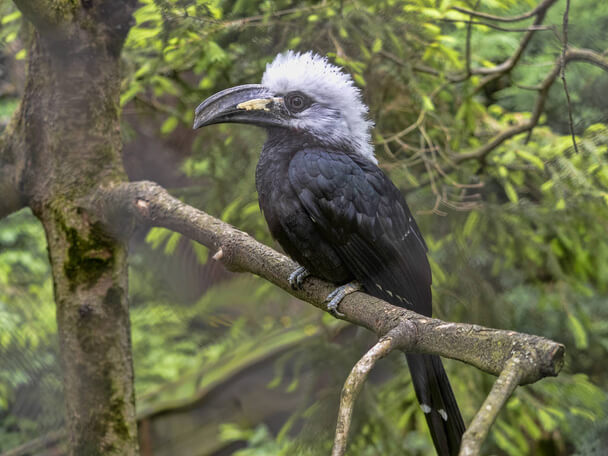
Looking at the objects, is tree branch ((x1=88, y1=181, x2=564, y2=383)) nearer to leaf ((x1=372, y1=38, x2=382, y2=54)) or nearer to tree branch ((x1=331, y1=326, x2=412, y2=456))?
tree branch ((x1=331, y1=326, x2=412, y2=456))

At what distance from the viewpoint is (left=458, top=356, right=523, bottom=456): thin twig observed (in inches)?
34.8

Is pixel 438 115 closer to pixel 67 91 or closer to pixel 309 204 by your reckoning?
pixel 309 204

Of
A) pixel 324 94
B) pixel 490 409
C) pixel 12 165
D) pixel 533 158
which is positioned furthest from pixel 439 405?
pixel 12 165

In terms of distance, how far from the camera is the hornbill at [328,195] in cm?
183

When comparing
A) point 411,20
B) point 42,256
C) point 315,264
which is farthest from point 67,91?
point 42,256

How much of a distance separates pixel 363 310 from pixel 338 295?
8.9 inches

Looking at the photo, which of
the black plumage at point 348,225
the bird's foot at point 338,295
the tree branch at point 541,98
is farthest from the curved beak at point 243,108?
the tree branch at point 541,98

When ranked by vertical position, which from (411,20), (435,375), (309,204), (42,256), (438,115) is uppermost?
(42,256)

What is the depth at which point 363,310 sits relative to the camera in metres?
1.58

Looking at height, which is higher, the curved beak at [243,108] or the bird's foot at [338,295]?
the curved beak at [243,108]

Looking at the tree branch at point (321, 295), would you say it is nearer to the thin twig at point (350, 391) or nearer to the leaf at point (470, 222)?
the thin twig at point (350, 391)

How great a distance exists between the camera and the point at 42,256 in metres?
4.87

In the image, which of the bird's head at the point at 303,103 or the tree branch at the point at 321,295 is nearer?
the tree branch at the point at 321,295

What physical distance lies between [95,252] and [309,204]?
33.5 inches
